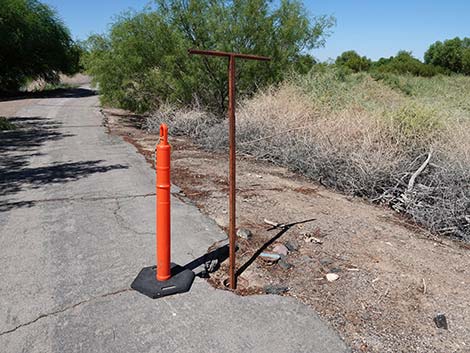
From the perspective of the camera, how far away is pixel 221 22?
11016mm

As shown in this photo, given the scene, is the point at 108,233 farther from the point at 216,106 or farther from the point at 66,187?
the point at 216,106

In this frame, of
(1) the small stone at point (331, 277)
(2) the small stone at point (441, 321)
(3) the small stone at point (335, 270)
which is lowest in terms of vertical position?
(2) the small stone at point (441, 321)

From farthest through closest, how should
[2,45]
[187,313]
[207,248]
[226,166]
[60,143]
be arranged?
[2,45]
[60,143]
[226,166]
[207,248]
[187,313]

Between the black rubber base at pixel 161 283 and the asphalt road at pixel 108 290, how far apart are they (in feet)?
0.19

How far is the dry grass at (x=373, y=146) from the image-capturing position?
16.8ft

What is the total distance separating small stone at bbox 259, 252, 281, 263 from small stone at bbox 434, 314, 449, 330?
4.37 ft

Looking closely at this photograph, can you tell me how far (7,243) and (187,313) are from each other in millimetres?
2128

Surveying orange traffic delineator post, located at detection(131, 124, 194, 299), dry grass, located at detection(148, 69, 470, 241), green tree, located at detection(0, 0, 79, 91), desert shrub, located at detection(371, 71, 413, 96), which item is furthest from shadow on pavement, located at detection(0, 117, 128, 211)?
desert shrub, located at detection(371, 71, 413, 96)

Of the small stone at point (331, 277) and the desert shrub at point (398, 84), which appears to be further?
the desert shrub at point (398, 84)

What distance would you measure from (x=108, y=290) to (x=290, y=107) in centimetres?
683

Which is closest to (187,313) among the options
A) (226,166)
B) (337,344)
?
(337,344)

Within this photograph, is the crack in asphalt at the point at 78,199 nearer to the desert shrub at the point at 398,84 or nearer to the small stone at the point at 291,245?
the small stone at the point at 291,245

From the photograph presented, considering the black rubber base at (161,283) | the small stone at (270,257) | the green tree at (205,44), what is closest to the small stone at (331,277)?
the small stone at (270,257)

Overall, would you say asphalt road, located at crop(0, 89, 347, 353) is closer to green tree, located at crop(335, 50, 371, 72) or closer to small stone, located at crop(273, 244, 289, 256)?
small stone, located at crop(273, 244, 289, 256)
